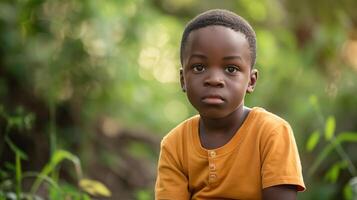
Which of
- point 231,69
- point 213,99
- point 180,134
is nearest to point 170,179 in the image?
point 180,134

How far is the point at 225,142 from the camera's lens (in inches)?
120

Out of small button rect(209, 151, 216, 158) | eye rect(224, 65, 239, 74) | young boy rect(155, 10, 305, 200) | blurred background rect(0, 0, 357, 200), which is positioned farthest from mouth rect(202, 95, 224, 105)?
blurred background rect(0, 0, 357, 200)

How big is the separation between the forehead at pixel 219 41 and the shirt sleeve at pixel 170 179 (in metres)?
0.47

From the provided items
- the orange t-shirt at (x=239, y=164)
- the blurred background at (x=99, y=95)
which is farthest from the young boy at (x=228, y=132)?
the blurred background at (x=99, y=95)

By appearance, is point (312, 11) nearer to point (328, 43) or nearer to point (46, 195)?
point (328, 43)

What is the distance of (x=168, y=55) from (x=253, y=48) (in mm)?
6434

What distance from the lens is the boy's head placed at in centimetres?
291

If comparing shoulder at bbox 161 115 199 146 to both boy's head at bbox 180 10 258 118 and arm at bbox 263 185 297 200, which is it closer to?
boy's head at bbox 180 10 258 118

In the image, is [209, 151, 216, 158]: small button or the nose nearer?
the nose

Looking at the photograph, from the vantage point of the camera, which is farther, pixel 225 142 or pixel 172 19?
pixel 172 19

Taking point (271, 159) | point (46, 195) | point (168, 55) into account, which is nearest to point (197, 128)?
point (271, 159)

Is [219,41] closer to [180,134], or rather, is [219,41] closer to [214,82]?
[214,82]

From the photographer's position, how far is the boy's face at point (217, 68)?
291 cm

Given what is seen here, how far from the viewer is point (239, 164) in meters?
2.96
